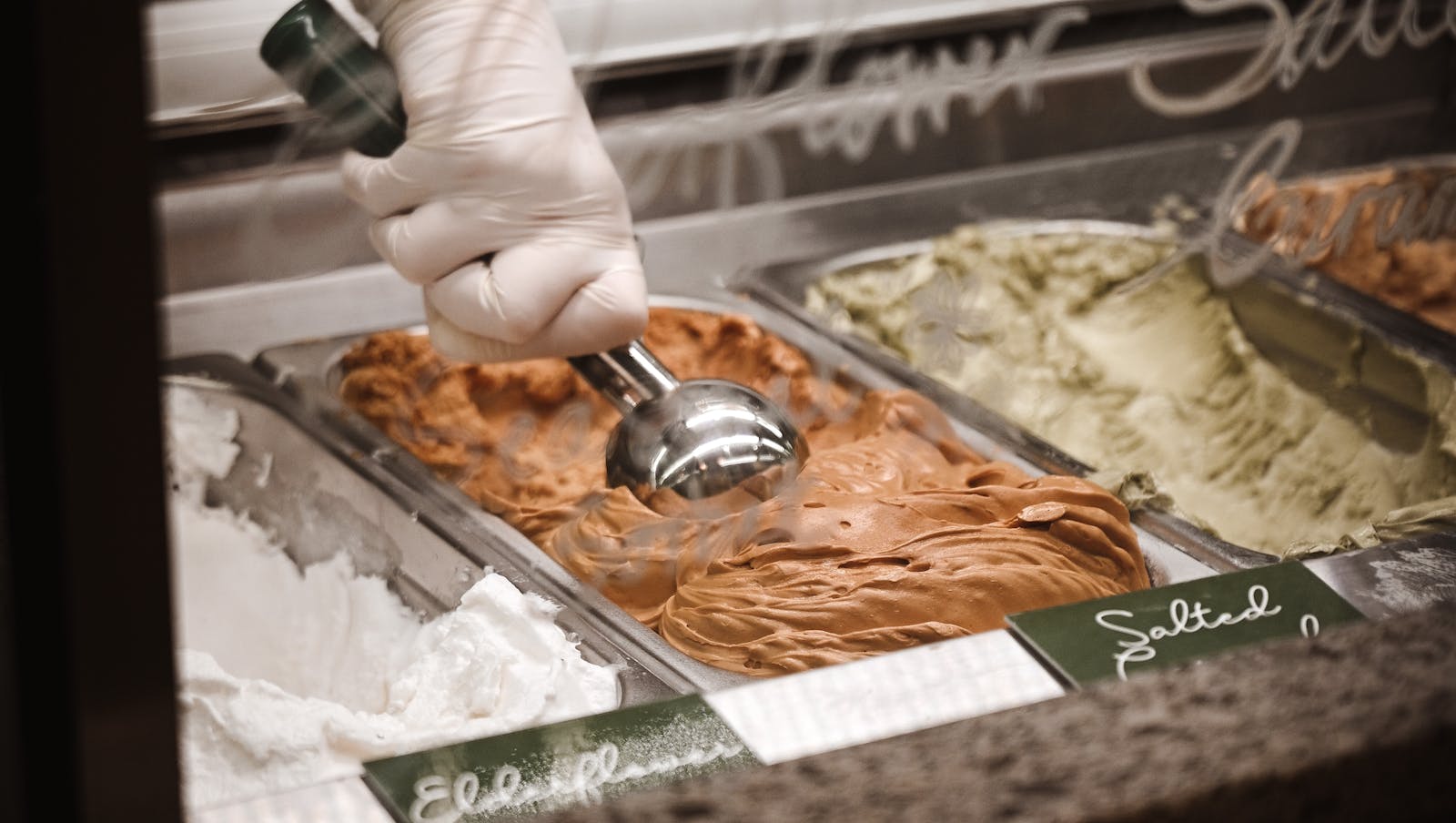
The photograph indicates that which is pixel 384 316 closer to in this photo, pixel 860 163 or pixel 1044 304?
pixel 860 163

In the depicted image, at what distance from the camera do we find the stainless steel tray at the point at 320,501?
3.95 ft

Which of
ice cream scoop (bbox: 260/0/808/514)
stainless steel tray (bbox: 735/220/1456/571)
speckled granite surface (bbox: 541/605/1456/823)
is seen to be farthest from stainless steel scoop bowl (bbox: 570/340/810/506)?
speckled granite surface (bbox: 541/605/1456/823)

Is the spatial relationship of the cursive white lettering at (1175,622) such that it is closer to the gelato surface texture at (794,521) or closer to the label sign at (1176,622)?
the label sign at (1176,622)

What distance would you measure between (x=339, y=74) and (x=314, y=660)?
1.59 ft

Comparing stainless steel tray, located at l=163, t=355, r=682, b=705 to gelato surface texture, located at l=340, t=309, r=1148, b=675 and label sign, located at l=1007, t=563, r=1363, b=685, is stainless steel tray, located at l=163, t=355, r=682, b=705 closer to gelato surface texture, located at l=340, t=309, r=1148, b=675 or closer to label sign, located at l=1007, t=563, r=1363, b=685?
gelato surface texture, located at l=340, t=309, r=1148, b=675

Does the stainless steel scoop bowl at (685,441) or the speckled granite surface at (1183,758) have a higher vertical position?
the stainless steel scoop bowl at (685,441)

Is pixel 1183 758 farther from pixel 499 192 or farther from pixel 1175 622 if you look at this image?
pixel 499 192

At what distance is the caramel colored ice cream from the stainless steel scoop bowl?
2.11 feet

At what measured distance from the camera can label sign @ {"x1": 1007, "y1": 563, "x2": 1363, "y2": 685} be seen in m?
0.95

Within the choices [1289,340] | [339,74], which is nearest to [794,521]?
[339,74]

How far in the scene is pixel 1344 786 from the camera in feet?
2.85

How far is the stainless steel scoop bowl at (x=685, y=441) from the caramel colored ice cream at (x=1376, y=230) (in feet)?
2.11

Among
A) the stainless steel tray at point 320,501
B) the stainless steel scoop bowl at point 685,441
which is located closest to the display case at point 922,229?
the stainless steel tray at point 320,501

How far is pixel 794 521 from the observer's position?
120 centimetres
